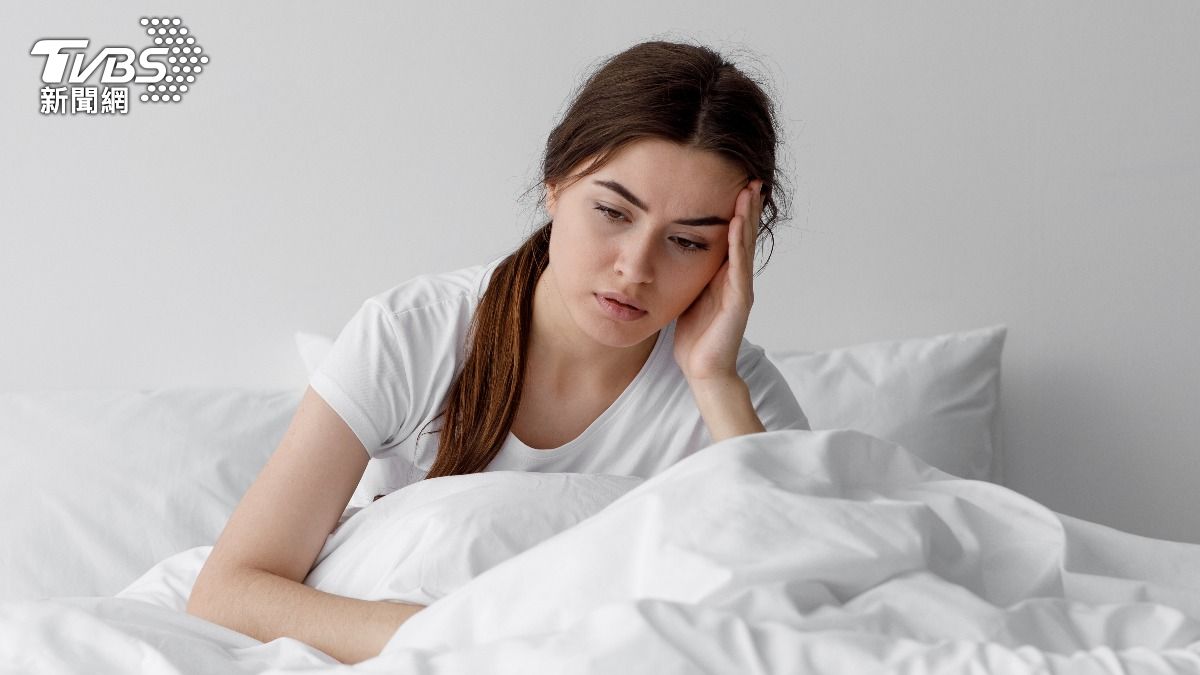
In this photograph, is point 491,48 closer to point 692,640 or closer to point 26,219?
point 26,219

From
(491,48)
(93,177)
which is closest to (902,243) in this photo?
(491,48)

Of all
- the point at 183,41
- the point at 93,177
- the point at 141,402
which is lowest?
the point at 141,402

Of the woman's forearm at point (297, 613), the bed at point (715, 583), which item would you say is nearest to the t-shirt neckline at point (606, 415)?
the bed at point (715, 583)

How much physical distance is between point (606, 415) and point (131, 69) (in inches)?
46.3

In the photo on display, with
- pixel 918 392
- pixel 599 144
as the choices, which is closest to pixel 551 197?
pixel 599 144

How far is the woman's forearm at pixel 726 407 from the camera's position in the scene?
156 centimetres

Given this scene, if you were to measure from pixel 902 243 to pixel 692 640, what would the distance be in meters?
1.60

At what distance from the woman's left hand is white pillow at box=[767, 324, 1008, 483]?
0.48 m

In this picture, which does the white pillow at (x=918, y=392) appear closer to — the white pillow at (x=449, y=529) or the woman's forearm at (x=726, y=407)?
the woman's forearm at (x=726, y=407)

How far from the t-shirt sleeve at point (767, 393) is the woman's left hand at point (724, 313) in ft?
0.30

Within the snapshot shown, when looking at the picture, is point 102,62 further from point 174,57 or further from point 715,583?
point 715,583

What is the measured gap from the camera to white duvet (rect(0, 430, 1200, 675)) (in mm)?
879

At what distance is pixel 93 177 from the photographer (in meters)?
2.19

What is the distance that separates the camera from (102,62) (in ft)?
7.24
